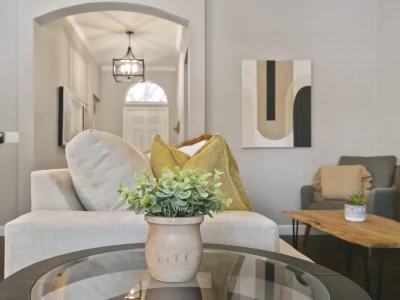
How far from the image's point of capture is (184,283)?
1.07m

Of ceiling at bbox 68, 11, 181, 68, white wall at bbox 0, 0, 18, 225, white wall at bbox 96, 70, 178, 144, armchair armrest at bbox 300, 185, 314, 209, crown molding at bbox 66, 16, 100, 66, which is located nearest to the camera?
armchair armrest at bbox 300, 185, 314, 209

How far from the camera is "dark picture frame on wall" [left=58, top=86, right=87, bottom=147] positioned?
205 inches

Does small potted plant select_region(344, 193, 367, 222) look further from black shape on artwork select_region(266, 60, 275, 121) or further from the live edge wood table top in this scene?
black shape on artwork select_region(266, 60, 275, 121)

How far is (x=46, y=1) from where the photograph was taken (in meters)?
4.36

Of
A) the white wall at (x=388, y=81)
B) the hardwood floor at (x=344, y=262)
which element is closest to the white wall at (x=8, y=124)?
the hardwood floor at (x=344, y=262)

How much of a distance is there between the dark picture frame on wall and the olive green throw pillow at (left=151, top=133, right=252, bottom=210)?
141 inches

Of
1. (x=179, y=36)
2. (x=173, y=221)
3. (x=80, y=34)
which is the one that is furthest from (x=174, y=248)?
(x=80, y=34)

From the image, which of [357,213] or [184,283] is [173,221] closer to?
[184,283]

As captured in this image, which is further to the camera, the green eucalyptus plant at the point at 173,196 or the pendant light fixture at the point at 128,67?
the pendant light fixture at the point at 128,67

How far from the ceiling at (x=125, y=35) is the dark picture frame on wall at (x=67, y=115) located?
1.20 meters

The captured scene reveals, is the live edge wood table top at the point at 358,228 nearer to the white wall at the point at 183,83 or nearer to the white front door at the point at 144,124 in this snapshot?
the white wall at the point at 183,83

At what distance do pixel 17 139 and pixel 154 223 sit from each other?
12.3 feet

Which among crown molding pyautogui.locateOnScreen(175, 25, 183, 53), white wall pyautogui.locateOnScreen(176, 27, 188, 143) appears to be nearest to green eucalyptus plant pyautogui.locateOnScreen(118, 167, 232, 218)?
white wall pyautogui.locateOnScreen(176, 27, 188, 143)

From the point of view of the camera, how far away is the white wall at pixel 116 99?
9.16 m
